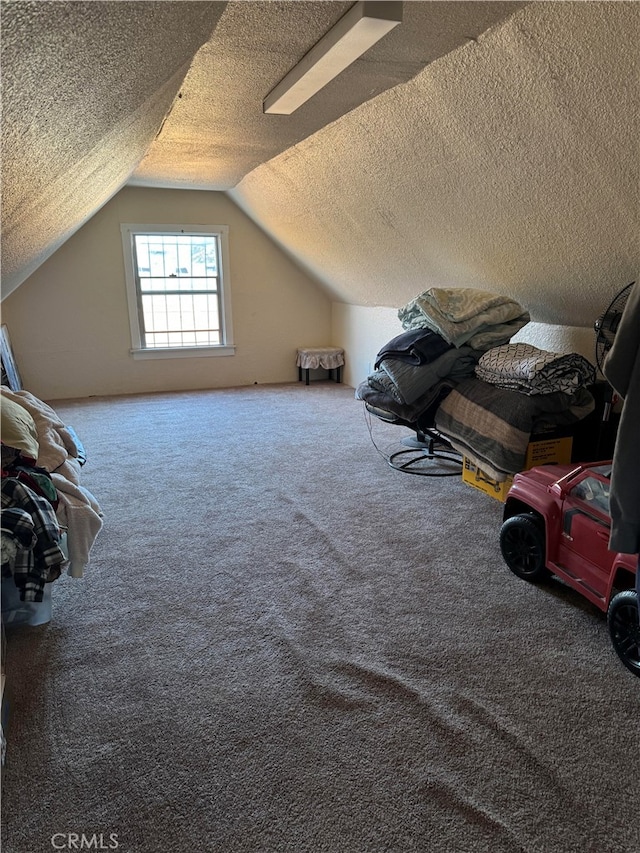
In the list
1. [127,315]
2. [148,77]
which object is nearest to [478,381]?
[148,77]

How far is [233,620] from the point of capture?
2139 millimetres

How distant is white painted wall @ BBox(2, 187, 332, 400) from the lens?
5.64 meters

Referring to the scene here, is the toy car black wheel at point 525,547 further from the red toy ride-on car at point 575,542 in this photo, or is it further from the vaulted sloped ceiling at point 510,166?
the vaulted sloped ceiling at point 510,166

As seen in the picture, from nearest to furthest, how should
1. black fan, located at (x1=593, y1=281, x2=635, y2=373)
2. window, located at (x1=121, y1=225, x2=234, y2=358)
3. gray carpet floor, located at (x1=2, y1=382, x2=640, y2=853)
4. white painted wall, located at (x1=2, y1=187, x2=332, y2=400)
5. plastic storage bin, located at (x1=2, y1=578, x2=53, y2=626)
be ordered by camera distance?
gray carpet floor, located at (x1=2, y1=382, x2=640, y2=853), plastic storage bin, located at (x1=2, y1=578, x2=53, y2=626), black fan, located at (x1=593, y1=281, x2=635, y2=373), white painted wall, located at (x1=2, y1=187, x2=332, y2=400), window, located at (x1=121, y1=225, x2=234, y2=358)

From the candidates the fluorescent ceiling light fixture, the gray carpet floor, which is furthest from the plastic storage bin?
the fluorescent ceiling light fixture

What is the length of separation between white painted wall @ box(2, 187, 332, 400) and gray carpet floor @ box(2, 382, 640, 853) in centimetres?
332

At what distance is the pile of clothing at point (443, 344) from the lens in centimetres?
306

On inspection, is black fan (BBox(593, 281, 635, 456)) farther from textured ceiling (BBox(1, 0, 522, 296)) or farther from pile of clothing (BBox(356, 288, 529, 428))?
textured ceiling (BBox(1, 0, 522, 296))

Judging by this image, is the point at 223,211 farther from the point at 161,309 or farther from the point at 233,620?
the point at 233,620

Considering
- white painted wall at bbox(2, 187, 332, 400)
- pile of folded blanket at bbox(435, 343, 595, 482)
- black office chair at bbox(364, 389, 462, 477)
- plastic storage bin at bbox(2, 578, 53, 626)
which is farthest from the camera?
white painted wall at bbox(2, 187, 332, 400)

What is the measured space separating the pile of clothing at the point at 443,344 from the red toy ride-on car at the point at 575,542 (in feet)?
2.78

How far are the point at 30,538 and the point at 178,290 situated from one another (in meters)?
4.83

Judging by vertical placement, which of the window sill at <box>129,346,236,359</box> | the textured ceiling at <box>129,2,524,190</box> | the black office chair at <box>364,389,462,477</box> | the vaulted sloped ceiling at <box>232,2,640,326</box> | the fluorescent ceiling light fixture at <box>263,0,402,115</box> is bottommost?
the black office chair at <box>364,389,462,477</box>

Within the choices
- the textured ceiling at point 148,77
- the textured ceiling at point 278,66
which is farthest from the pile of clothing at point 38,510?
the textured ceiling at point 278,66
